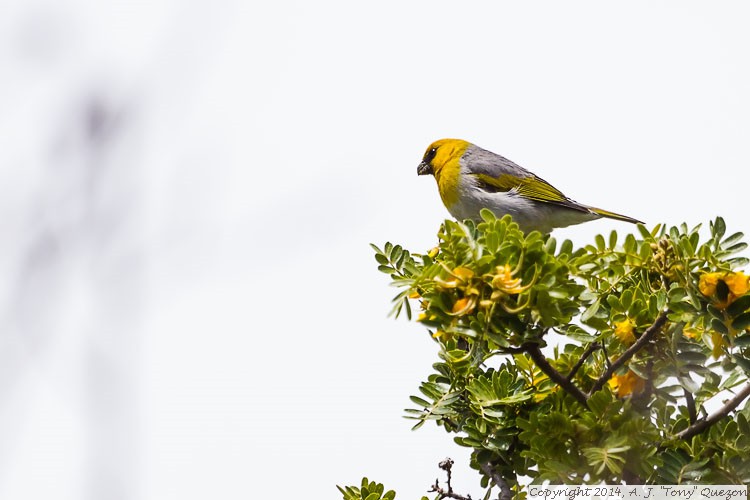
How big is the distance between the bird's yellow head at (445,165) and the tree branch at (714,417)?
4.04m

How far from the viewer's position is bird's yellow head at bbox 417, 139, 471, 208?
6.41 metres

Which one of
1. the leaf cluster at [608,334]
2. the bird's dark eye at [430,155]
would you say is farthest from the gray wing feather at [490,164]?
the leaf cluster at [608,334]

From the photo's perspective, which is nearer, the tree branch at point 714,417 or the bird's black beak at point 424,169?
the tree branch at point 714,417

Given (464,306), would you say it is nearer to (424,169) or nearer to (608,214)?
(608,214)

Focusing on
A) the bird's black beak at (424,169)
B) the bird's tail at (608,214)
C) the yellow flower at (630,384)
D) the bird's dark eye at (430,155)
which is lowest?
the yellow flower at (630,384)

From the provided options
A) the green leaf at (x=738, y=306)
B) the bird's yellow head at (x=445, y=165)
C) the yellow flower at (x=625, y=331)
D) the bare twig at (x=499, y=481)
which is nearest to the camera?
the green leaf at (x=738, y=306)

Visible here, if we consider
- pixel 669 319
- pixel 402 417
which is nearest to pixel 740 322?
pixel 669 319

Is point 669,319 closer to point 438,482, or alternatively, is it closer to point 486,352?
point 486,352

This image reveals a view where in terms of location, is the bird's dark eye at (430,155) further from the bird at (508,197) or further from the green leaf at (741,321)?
the green leaf at (741,321)

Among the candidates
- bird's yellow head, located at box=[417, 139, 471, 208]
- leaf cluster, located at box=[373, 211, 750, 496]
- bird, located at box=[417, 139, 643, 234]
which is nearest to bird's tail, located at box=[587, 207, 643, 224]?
bird, located at box=[417, 139, 643, 234]

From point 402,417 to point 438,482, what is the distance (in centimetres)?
26

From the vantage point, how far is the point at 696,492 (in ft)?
7.49

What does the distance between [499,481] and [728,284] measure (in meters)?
0.92

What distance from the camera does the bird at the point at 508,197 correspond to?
6.27m
